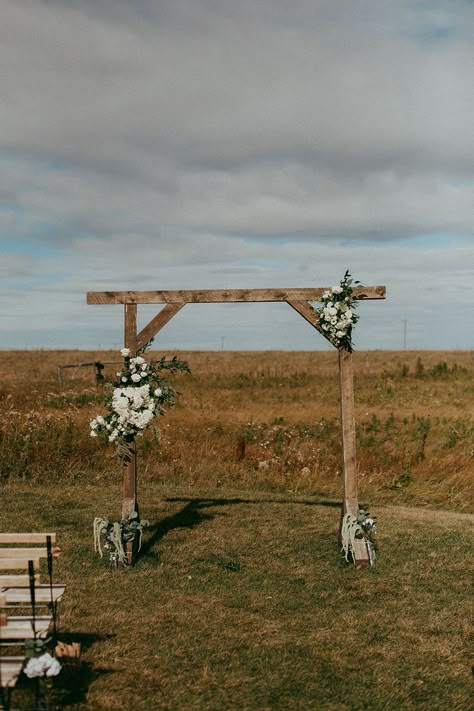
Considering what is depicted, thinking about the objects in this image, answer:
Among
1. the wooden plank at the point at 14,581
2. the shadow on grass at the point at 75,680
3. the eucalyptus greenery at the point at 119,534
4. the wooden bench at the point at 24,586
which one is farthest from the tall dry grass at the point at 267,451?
the wooden plank at the point at 14,581

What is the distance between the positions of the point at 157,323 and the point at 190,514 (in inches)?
167

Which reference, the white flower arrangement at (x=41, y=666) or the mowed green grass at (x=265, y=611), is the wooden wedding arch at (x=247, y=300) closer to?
the mowed green grass at (x=265, y=611)

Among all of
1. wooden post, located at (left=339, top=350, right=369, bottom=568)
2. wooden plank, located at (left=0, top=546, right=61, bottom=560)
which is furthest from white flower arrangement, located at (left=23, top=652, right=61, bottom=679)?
wooden post, located at (left=339, top=350, right=369, bottom=568)

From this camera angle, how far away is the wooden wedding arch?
9.44 m

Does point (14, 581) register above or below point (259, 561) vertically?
above

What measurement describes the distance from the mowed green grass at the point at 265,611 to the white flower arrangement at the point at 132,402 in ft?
5.88

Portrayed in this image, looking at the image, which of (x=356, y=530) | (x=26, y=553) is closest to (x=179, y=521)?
(x=356, y=530)

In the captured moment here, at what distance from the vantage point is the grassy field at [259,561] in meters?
6.14

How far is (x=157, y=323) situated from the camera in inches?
374

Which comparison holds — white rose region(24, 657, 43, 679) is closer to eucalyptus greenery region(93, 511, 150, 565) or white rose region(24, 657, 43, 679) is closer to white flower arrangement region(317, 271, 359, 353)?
eucalyptus greenery region(93, 511, 150, 565)

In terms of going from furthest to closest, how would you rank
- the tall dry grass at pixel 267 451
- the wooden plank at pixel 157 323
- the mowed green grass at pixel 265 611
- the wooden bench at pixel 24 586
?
1. the tall dry grass at pixel 267 451
2. the wooden plank at pixel 157 323
3. the mowed green grass at pixel 265 611
4. the wooden bench at pixel 24 586

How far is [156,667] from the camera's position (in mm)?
6359

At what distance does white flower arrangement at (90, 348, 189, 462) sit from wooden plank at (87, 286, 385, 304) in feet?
2.73

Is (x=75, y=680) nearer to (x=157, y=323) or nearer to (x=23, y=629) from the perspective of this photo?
(x=23, y=629)
